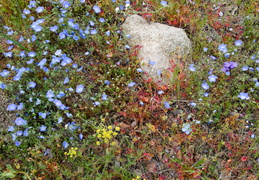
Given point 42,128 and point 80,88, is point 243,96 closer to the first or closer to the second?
point 80,88

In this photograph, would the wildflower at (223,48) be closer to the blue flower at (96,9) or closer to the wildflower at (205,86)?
the wildflower at (205,86)

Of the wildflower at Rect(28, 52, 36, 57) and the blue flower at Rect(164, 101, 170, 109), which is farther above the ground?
the wildflower at Rect(28, 52, 36, 57)

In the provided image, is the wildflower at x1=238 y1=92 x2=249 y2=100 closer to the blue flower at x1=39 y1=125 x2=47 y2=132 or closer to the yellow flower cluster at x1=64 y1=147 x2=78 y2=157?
the yellow flower cluster at x1=64 y1=147 x2=78 y2=157

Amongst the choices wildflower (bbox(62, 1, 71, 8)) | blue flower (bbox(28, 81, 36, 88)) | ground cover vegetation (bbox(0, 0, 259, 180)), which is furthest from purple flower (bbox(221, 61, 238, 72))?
blue flower (bbox(28, 81, 36, 88))

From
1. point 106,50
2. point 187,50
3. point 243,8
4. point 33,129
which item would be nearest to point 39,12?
point 106,50

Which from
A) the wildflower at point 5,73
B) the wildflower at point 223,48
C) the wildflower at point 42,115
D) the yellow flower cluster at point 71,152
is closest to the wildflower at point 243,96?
the wildflower at point 223,48

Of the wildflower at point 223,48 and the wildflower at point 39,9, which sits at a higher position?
the wildflower at point 39,9
